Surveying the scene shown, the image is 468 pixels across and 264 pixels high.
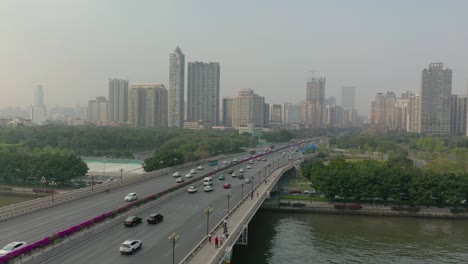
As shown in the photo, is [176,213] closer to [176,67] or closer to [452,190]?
[452,190]

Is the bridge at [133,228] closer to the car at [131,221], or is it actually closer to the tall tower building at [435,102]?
the car at [131,221]

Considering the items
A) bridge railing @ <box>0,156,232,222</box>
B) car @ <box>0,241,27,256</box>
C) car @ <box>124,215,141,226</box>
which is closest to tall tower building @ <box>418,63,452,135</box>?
bridge railing @ <box>0,156,232,222</box>

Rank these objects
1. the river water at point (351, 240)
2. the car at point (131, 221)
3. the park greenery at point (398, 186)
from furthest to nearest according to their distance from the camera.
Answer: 1. the park greenery at point (398, 186)
2. the river water at point (351, 240)
3. the car at point (131, 221)

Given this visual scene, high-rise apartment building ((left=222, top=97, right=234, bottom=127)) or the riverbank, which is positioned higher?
high-rise apartment building ((left=222, top=97, right=234, bottom=127))

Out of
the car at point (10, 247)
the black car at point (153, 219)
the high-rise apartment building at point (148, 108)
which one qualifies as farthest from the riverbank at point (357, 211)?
the high-rise apartment building at point (148, 108)

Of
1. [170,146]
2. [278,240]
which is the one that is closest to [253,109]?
[170,146]

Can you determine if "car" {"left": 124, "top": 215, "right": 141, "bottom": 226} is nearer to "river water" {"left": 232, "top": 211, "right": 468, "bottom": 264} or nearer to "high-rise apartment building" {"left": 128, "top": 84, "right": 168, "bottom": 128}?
"river water" {"left": 232, "top": 211, "right": 468, "bottom": 264}
